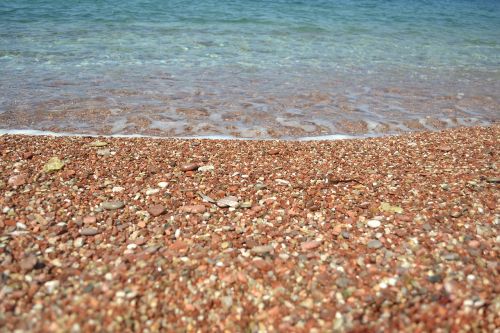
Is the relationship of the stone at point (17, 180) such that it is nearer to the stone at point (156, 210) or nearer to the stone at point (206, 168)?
the stone at point (156, 210)

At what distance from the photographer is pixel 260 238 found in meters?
3.93

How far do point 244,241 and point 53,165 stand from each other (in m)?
2.85

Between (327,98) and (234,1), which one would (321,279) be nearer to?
(327,98)

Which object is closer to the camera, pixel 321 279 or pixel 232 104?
pixel 321 279

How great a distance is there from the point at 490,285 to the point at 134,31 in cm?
1689

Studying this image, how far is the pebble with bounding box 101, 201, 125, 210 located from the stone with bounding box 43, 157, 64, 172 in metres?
1.17

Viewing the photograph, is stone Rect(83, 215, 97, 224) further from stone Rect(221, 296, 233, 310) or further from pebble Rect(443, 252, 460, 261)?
pebble Rect(443, 252, 460, 261)

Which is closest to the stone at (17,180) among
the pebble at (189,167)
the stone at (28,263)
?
the stone at (28,263)

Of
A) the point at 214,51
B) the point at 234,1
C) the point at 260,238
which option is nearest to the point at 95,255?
the point at 260,238

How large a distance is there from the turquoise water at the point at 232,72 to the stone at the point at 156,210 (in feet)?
11.7

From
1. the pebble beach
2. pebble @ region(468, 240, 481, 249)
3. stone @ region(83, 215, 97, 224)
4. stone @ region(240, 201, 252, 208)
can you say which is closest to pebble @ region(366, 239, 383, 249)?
the pebble beach

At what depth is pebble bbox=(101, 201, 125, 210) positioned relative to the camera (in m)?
4.41

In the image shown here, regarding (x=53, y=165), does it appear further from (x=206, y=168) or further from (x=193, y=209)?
(x=193, y=209)

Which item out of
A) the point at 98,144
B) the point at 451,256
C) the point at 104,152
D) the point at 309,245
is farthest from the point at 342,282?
the point at 98,144
